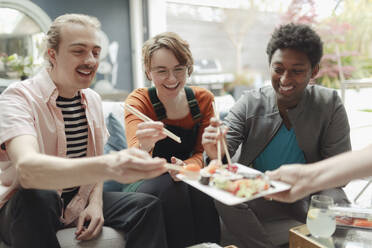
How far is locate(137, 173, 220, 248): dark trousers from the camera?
1.74 m

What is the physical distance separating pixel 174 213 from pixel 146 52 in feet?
2.91

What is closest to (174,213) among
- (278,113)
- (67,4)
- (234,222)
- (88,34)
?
(234,222)

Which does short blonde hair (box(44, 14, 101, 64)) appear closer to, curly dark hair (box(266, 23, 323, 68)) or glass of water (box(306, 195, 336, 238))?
curly dark hair (box(266, 23, 323, 68))

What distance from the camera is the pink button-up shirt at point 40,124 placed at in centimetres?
131

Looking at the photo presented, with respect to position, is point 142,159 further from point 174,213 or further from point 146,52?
point 146,52

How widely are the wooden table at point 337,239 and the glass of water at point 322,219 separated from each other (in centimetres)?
4

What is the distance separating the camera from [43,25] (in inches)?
146

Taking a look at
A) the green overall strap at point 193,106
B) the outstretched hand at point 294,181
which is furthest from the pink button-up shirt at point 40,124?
the outstretched hand at point 294,181

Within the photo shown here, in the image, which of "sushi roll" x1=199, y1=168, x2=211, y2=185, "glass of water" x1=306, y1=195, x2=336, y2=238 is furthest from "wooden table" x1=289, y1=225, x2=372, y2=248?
"sushi roll" x1=199, y1=168, x2=211, y2=185

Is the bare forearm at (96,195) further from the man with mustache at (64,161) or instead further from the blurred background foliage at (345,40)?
the blurred background foliage at (345,40)

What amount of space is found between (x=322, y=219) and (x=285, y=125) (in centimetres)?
64

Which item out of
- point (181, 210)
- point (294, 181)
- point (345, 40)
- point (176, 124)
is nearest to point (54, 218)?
point (181, 210)

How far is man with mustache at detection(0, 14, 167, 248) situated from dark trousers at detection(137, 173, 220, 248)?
140 millimetres

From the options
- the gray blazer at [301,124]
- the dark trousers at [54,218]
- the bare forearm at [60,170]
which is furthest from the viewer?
the gray blazer at [301,124]
